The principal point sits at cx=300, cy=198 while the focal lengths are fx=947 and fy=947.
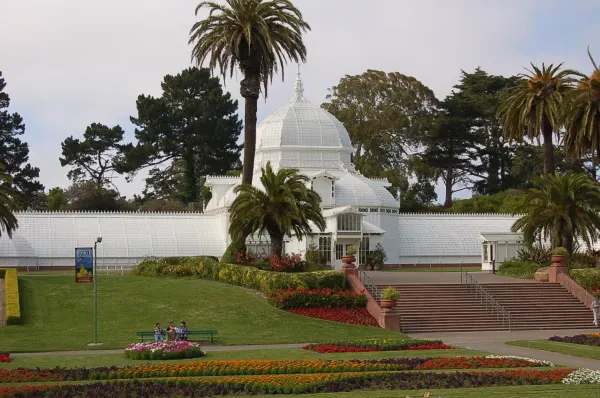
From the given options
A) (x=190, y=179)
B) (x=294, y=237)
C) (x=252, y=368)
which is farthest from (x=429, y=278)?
(x=190, y=179)

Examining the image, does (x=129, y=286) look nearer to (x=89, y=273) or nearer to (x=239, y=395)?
(x=89, y=273)

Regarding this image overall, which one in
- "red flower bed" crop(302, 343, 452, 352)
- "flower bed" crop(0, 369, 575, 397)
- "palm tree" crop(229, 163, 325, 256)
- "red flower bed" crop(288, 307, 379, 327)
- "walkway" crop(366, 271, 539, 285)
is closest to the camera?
"flower bed" crop(0, 369, 575, 397)

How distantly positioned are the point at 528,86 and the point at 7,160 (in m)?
52.6

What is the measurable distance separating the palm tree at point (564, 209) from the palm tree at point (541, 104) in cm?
315

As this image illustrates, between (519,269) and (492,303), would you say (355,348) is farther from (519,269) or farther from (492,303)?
(519,269)

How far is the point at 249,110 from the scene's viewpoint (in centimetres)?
5122

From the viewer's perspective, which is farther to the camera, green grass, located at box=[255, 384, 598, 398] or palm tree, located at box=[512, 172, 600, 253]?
palm tree, located at box=[512, 172, 600, 253]

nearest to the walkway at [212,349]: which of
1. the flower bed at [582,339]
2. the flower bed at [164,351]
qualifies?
the flower bed at [164,351]

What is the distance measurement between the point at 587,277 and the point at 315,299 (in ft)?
47.3

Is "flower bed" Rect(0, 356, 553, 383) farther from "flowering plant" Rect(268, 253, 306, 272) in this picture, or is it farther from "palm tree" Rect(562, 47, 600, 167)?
"palm tree" Rect(562, 47, 600, 167)

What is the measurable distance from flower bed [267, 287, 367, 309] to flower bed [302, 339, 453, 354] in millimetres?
8253

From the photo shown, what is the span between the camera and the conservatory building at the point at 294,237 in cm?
5956

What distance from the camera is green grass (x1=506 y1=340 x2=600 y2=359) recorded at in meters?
31.0

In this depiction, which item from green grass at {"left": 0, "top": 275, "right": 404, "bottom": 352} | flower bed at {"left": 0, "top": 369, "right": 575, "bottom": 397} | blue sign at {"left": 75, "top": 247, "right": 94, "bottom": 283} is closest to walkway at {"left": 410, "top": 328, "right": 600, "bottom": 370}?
green grass at {"left": 0, "top": 275, "right": 404, "bottom": 352}
